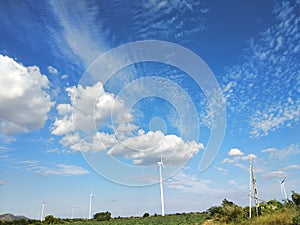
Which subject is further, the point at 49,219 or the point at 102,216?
the point at 102,216

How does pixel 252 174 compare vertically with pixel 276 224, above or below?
above

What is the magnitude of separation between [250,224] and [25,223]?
7029 centimetres

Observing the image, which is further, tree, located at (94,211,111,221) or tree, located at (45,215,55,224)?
tree, located at (94,211,111,221)

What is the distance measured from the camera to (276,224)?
2702 centimetres

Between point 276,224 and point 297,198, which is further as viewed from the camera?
point 297,198

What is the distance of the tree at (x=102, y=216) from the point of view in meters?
92.6

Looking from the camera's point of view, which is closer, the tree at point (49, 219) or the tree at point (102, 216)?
the tree at point (49, 219)

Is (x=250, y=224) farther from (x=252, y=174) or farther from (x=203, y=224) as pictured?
(x=203, y=224)

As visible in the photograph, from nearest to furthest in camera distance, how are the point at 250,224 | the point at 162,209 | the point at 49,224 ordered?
1. the point at 250,224
2. the point at 162,209
3. the point at 49,224

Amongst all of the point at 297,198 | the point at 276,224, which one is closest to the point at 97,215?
the point at 297,198

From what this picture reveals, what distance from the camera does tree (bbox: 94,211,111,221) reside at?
304 feet

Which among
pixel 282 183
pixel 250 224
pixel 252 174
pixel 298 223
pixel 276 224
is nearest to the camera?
pixel 298 223

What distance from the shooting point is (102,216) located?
93.6m

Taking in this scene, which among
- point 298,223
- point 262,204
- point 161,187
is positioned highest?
point 161,187
